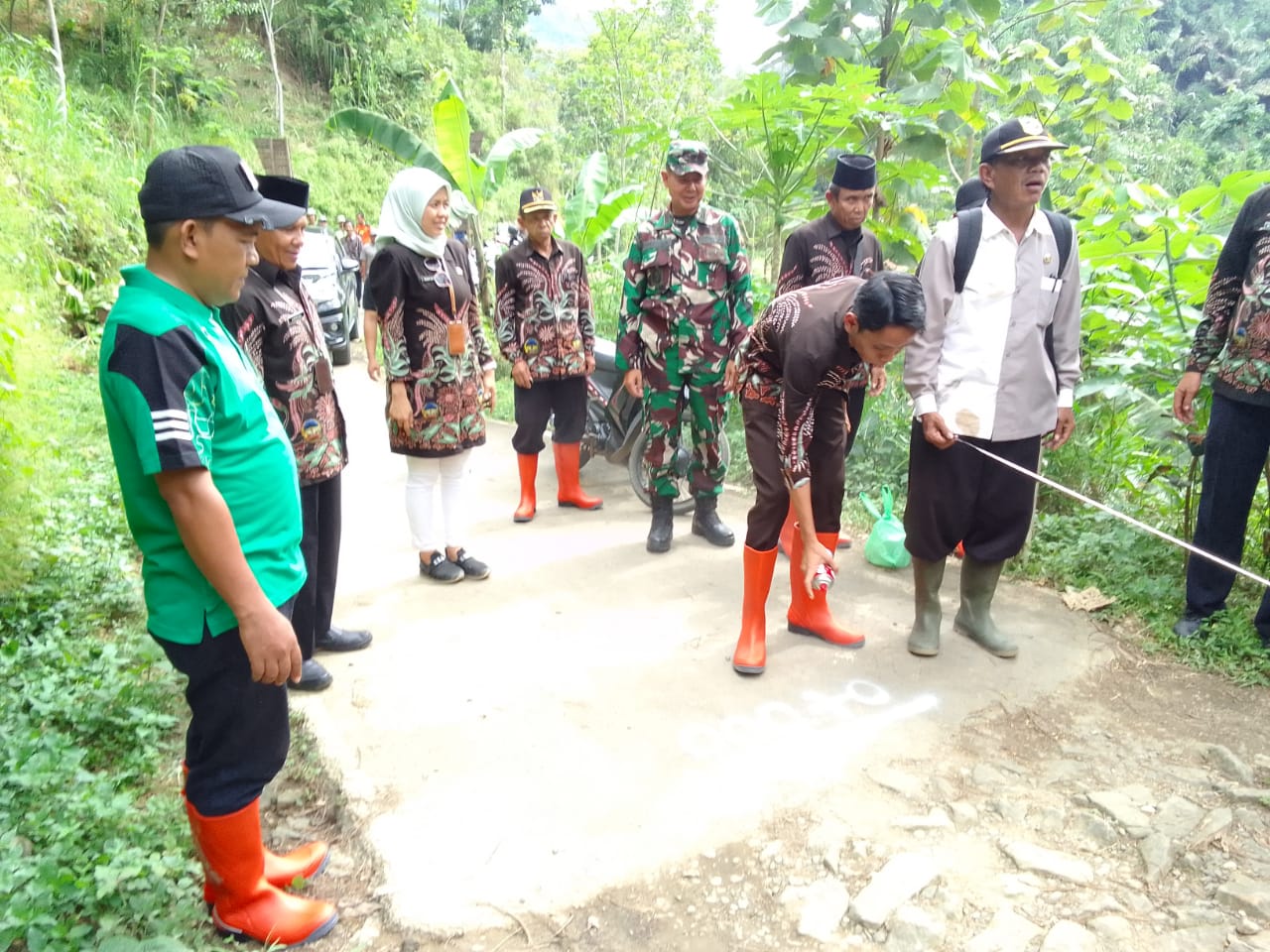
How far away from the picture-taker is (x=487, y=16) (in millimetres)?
30172

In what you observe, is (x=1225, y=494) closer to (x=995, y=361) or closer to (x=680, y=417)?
(x=995, y=361)

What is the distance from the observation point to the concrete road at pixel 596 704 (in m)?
2.56

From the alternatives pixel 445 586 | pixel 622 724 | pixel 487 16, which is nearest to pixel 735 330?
pixel 445 586

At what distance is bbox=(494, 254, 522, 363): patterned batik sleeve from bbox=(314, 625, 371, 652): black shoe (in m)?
1.94

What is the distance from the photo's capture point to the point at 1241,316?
3377 mm

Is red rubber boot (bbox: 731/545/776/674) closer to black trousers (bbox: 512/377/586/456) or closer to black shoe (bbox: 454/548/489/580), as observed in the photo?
black shoe (bbox: 454/548/489/580)

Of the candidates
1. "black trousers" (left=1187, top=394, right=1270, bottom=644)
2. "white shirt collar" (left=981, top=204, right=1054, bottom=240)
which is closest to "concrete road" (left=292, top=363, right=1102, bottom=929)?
"black trousers" (left=1187, top=394, right=1270, bottom=644)

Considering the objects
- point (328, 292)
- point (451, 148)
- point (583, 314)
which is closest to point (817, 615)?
point (583, 314)

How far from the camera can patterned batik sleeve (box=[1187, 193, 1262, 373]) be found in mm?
3412

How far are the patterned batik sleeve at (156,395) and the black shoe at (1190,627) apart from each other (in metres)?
3.74

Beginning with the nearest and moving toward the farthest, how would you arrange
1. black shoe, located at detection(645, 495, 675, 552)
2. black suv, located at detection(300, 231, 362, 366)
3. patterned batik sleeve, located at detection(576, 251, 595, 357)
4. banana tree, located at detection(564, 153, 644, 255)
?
black shoe, located at detection(645, 495, 675, 552), patterned batik sleeve, located at detection(576, 251, 595, 357), banana tree, located at detection(564, 153, 644, 255), black suv, located at detection(300, 231, 362, 366)

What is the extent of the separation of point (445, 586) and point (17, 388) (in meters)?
1.93

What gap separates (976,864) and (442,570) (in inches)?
107

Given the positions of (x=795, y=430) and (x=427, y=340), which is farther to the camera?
(x=427, y=340)
